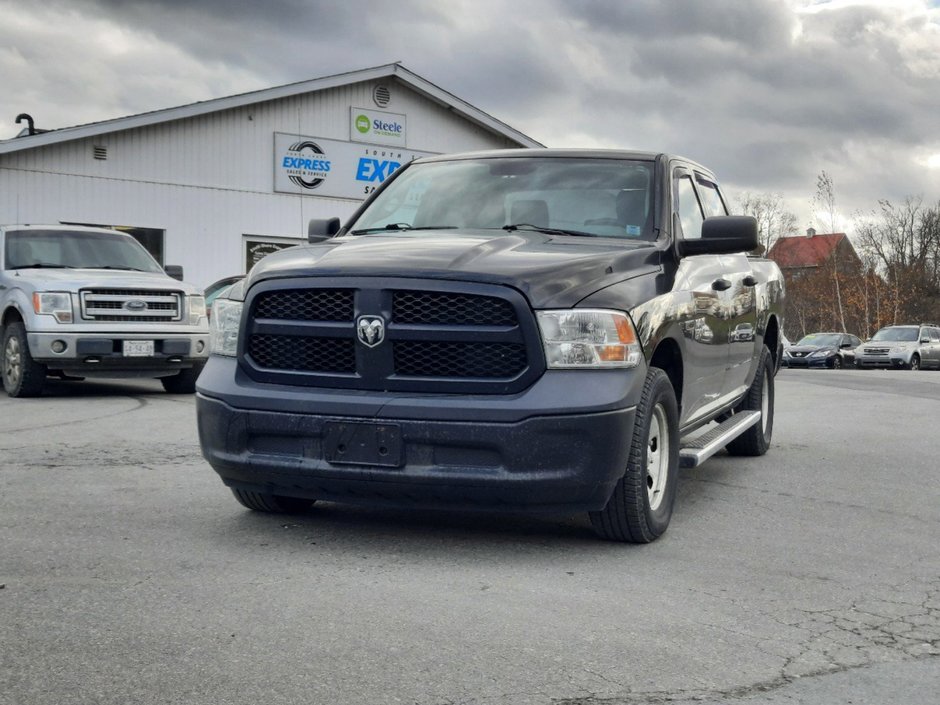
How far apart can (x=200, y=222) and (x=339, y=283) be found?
57.9 ft

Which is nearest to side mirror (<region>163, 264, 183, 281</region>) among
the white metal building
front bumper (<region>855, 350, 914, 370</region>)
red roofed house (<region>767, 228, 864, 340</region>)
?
the white metal building

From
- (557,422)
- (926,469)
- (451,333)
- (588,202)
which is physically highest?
(588,202)

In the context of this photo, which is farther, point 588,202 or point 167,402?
point 167,402

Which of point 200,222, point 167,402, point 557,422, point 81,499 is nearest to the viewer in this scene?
point 557,422

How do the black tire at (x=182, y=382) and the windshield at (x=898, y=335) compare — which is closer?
the black tire at (x=182, y=382)

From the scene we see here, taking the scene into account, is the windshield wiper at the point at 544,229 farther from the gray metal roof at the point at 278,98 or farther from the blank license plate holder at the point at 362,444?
the gray metal roof at the point at 278,98

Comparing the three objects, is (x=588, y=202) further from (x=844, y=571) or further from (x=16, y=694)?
(x=16, y=694)

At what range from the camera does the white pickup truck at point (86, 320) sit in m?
11.6

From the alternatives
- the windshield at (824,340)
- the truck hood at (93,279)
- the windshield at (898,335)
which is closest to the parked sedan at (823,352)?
the windshield at (824,340)

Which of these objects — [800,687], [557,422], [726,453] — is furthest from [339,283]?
[726,453]

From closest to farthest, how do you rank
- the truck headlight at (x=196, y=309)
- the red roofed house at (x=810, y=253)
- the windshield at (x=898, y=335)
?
the truck headlight at (x=196, y=309)
the windshield at (x=898, y=335)
the red roofed house at (x=810, y=253)

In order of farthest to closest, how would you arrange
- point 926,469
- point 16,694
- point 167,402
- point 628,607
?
point 167,402 → point 926,469 → point 628,607 → point 16,694

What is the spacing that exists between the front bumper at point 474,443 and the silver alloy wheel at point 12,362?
26.0 ft

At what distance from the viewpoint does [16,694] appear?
3.06m
